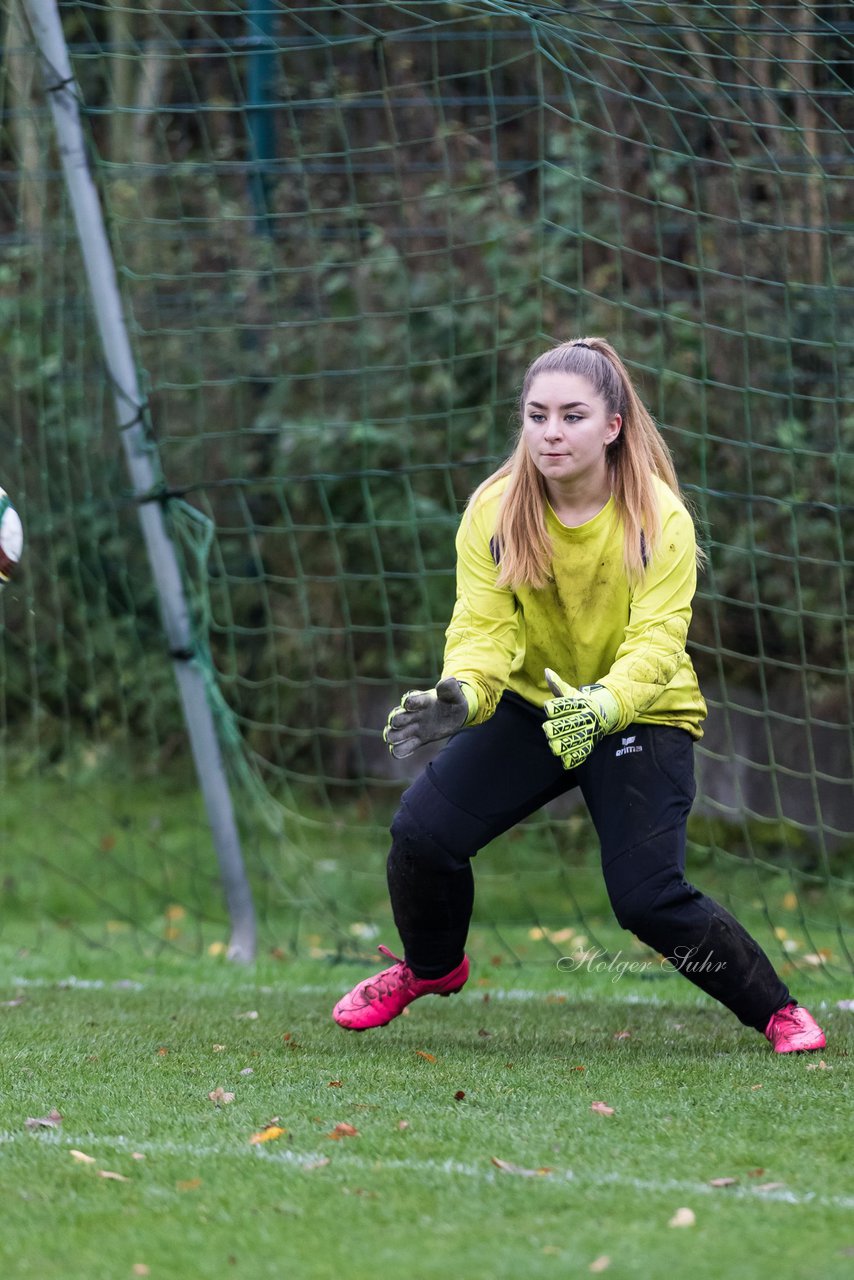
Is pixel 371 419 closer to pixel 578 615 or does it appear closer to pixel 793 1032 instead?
pixel 578 615

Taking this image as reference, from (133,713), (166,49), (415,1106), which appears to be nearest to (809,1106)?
(415,1106)

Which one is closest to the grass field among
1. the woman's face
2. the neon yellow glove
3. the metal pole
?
the metal pole

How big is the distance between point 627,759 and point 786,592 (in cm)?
362

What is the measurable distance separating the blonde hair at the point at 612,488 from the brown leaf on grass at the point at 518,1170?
1.32 m

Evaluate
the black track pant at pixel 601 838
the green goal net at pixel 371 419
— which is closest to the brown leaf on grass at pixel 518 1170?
the black track pant at pixel 601 838

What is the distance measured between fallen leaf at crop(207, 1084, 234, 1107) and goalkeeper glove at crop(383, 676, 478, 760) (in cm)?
77

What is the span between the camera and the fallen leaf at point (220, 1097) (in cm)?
315

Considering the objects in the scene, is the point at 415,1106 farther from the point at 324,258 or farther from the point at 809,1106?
the point at 324,258

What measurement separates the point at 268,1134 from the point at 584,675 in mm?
1276

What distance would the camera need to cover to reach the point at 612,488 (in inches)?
141

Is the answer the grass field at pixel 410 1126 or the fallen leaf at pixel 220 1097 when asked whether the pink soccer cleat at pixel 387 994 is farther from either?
the fallen leaf at pixel 220 1097

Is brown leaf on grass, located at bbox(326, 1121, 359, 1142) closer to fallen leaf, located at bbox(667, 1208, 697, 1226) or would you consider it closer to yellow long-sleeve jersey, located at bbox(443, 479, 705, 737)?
fallen leaf, located at bbox(667, 1208, 697, 1226)

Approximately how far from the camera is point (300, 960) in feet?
17.6

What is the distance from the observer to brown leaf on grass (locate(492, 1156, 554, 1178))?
2611 mm
